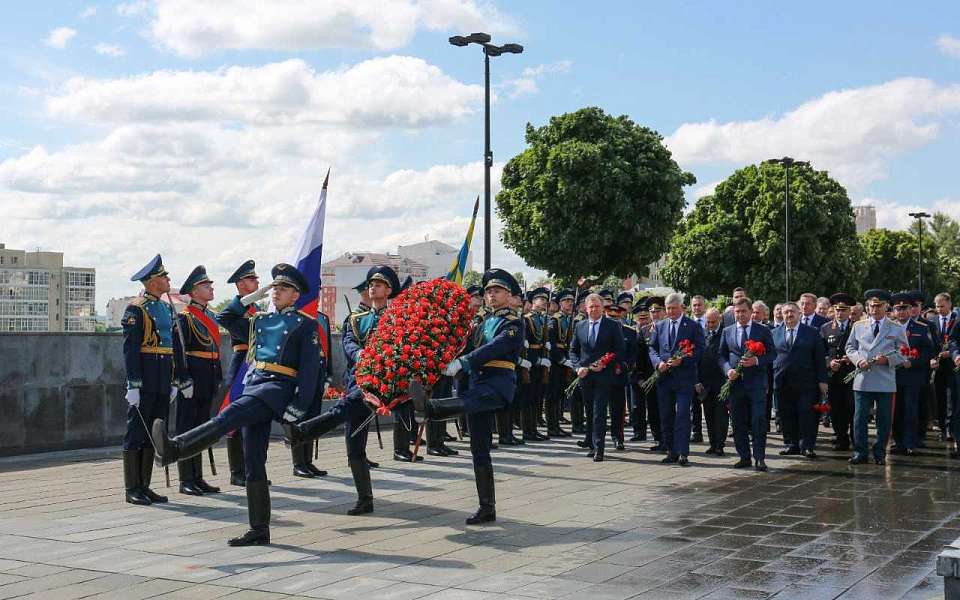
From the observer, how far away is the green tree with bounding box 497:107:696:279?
38.9 m

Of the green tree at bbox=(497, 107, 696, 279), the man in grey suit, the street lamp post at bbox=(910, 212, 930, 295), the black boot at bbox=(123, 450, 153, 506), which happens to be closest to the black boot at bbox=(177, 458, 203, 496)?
the black boot at bbox=(123, 450, 153, 506)

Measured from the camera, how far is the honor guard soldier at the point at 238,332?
1091cm

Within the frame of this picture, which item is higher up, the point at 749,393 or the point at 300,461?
the point at 749,393

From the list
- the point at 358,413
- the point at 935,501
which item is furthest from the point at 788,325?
the point at 358,413

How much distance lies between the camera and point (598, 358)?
45.1 feet

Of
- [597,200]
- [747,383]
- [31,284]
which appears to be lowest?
[747,383]

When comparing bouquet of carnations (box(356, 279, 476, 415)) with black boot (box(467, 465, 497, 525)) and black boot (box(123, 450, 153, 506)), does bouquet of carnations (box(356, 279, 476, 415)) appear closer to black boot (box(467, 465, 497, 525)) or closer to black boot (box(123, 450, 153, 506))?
black boot (box(467, 465, 497, 525))

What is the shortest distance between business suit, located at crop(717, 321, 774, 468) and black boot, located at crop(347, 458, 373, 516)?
5184mm

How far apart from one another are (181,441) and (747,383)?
7.30 meters

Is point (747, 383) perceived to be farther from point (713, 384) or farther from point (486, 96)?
point (486, 96)

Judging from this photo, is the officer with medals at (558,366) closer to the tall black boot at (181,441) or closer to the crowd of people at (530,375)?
the crowd of people at (530,375)

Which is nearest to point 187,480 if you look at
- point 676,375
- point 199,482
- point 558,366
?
point 199,482

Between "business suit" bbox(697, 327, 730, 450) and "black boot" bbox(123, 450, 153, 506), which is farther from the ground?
"business suit" bbox(697, 327, 730, 450)

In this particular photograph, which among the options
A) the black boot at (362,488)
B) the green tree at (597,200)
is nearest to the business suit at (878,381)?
the black boot at (362,488)
